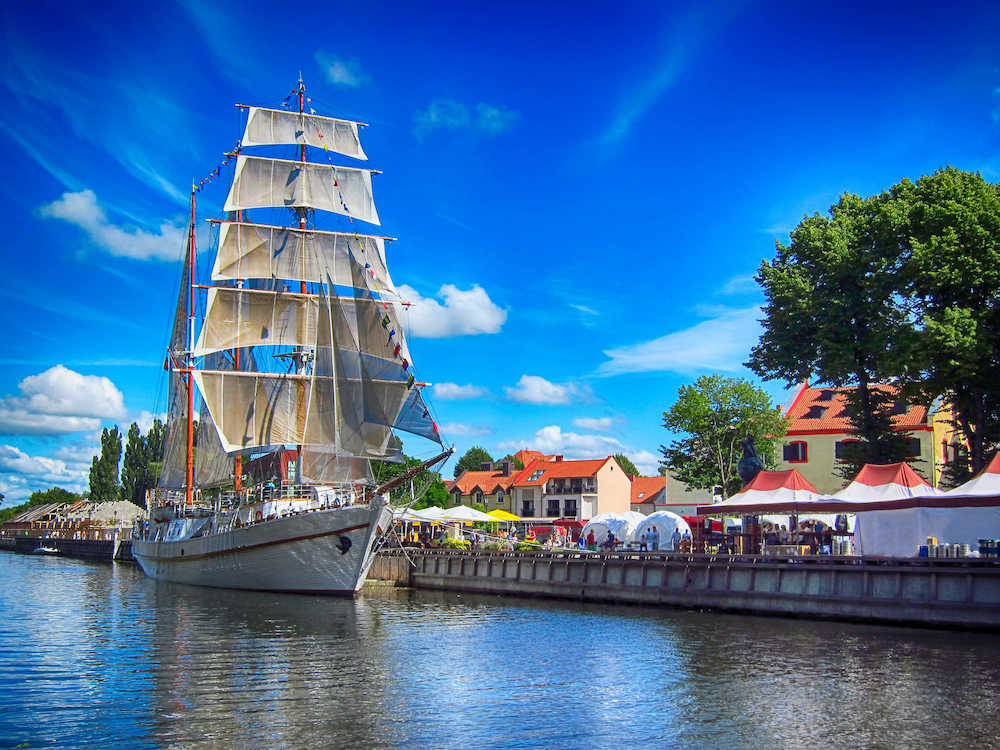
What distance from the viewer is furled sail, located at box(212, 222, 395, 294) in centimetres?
6159

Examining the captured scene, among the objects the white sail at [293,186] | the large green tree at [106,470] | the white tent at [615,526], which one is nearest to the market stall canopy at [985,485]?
the white tent at [615,526]

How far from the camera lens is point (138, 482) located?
4670 inches

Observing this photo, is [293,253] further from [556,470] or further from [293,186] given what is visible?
[556,470]

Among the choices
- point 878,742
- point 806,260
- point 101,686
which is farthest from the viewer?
point 806,260

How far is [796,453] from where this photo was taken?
6550 centimetres

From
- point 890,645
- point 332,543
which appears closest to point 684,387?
point 332,543

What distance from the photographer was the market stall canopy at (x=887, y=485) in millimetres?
34594

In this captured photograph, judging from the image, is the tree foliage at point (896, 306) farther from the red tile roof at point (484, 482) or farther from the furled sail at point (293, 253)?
the red tile roof at point (484, 482)

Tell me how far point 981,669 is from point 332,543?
1211 inches

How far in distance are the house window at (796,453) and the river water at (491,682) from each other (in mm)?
33120

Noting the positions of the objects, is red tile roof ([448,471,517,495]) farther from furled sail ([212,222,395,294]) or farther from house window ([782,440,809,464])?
furled sail ([212,222,395,294])

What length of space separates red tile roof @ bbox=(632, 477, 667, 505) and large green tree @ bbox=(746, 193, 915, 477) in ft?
161

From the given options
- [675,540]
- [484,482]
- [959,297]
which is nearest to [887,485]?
[959,297]

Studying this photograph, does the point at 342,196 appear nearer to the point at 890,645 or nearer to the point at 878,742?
the point at 890,645
